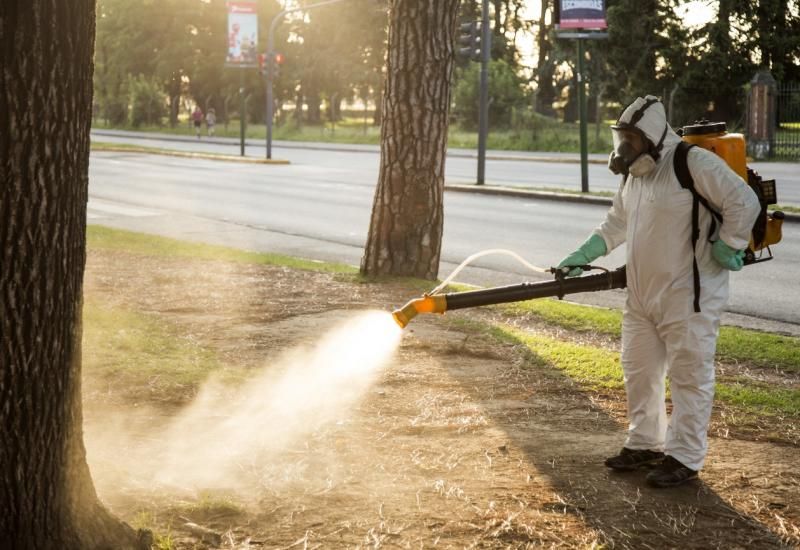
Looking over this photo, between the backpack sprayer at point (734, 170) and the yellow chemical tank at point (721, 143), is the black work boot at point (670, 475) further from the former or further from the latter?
the yellow chemical tank at point (721, 143)

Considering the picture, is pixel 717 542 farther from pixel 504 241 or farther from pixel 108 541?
pixel 504 241

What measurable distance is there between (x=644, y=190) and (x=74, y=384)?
2383 mm

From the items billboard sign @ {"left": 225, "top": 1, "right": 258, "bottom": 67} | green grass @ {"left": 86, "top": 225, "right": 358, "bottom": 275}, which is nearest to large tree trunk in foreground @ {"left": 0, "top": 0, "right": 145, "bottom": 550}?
green grass @ {"left": 86, "top": 225, "right": 358, "bottom": 275}

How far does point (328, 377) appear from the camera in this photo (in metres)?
6.39

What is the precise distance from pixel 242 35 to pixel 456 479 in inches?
1447

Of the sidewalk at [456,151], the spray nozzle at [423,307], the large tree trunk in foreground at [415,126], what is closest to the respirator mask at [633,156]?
the spray nozzle at [423,307]

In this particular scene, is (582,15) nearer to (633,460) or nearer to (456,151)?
(633,460)

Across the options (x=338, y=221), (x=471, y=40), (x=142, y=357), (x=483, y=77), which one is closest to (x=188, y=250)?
(x=338, y=221)

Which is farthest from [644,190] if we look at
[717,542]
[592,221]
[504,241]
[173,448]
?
[592,221]

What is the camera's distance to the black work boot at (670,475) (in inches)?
179

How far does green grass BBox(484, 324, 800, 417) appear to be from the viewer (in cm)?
593

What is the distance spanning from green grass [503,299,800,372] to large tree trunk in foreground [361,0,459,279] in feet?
4.11

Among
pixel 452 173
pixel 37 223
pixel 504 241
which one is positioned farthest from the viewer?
pixel 452 173

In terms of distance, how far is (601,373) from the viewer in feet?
21.6
